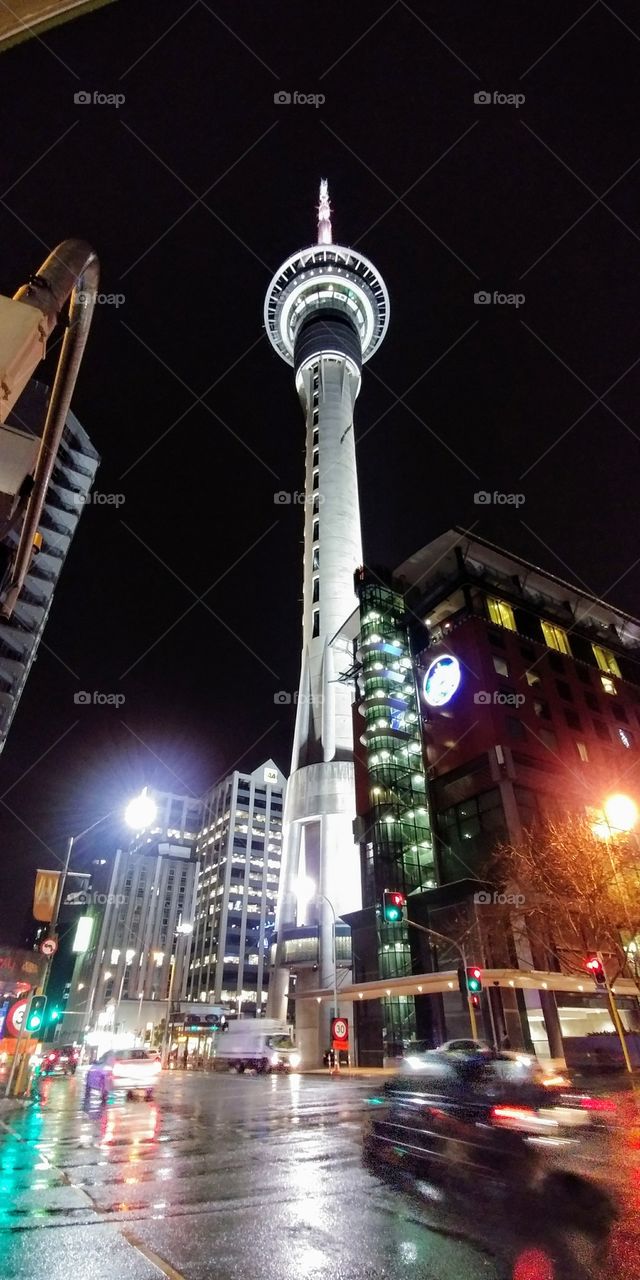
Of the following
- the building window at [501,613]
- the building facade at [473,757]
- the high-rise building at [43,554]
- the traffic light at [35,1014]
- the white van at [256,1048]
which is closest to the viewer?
the traffic light at [35,1014]

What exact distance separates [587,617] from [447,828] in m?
31.9

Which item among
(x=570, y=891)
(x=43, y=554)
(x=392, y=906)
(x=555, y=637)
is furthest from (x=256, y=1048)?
(x=43, y=554)

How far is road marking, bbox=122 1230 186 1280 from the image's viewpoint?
15.7 ft

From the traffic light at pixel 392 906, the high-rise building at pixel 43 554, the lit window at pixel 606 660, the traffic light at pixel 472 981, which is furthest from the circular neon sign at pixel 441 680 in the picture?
the high-rise building at pixel 43 554

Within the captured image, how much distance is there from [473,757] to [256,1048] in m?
30.8

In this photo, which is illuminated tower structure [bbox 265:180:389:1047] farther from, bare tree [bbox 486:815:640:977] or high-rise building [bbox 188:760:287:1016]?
high-rise building [bbox 188:760:287:1016]

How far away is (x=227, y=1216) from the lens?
6402mm

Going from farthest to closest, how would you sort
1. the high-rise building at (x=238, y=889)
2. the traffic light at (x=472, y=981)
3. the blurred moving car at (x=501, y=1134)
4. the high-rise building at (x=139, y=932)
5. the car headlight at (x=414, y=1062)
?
the high-rise building at (x=139, y=932) → the high-rise building at (x=238, y=889) → the traffic light at (x=472, y=981) → the car headlight at (x=414, y=1062) → the blurred moving car at (x=501, y=1134)

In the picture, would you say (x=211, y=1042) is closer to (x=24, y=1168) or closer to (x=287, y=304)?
(x=24, y=1168)

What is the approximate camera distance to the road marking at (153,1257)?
4797 millimetres

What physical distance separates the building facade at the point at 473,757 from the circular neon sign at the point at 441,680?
0.55ft

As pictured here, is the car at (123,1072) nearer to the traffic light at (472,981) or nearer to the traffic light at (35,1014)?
the traffic light at (35,1014)

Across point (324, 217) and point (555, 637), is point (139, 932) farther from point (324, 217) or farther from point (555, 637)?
point (324, 217)

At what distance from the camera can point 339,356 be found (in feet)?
363
